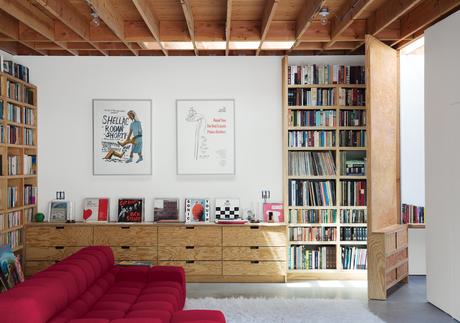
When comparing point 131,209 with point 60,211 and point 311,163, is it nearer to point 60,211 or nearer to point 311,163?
point 60,211

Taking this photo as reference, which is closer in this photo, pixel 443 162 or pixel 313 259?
pixel 443 162

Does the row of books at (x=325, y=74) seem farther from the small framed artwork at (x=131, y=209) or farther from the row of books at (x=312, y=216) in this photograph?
the small framed artwork at (x=131, y=209)

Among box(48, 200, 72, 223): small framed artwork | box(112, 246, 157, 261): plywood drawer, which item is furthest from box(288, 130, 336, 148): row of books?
box(48, 200, 72, 223): small framed artwork

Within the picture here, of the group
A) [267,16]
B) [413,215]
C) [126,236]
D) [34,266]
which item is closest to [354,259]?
[413,215]

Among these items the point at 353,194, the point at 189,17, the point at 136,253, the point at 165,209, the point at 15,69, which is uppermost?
the point at 189,17

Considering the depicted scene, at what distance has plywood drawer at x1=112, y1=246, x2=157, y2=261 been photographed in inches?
262

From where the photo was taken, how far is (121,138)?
23.0 feet

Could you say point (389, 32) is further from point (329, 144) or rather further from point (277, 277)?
point (277, 277)

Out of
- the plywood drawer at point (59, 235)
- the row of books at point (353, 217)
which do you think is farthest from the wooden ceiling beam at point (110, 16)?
the row of books at point (353, 217)

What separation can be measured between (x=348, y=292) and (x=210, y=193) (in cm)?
222

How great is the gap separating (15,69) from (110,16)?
1.77 meters

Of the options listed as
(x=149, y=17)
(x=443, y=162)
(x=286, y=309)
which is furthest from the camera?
(x=149, y=17)

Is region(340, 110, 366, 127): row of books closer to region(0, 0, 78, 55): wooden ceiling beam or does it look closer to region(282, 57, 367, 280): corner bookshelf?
region(282, 57, 367, 280): corner bookshelf

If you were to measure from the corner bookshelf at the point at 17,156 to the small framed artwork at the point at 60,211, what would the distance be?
0.80 ft
